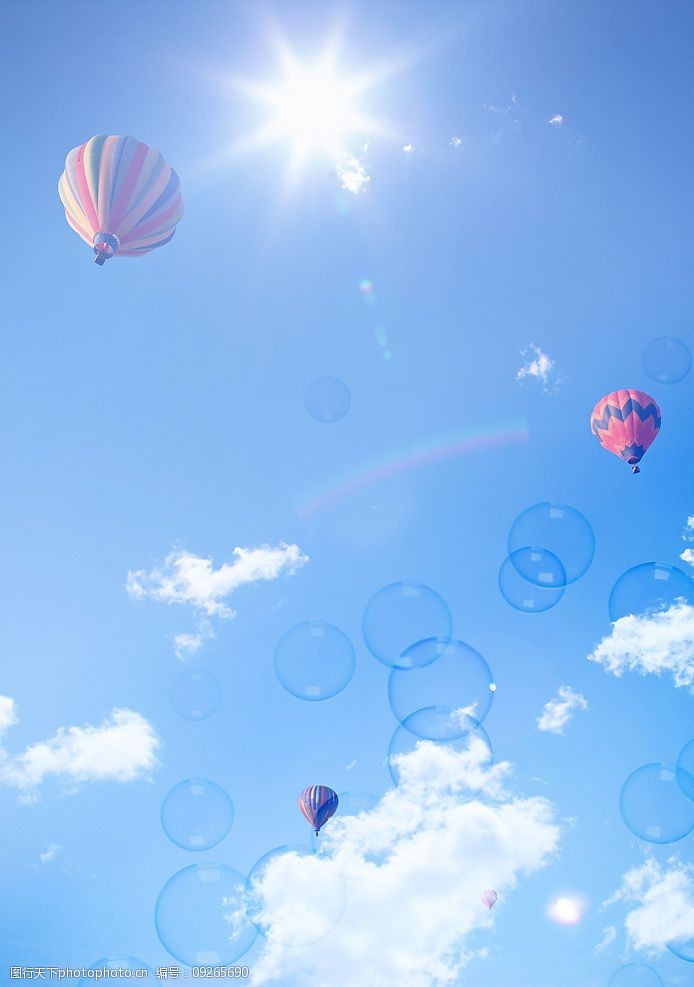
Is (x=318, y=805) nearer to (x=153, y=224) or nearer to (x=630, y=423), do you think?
(x=630, y=423)

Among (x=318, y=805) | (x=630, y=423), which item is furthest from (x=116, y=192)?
(x=318, y=805)

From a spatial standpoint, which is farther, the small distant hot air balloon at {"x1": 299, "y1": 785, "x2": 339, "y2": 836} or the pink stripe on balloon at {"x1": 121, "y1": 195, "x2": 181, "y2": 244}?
the small distant hot air balloon at {"x1": 299, "y1": 785, "x2": 339, "y2": 836}

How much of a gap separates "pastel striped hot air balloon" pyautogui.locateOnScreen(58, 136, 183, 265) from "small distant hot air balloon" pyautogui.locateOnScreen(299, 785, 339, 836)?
53.8ft

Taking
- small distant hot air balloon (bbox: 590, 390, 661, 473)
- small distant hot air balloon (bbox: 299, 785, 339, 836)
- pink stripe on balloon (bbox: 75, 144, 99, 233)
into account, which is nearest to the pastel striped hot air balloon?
pink stripe on balloon (bbox: 75, 144, 99, 233)

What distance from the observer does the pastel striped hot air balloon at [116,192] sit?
1519 centimetres

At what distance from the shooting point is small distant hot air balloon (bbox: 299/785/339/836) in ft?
59.9

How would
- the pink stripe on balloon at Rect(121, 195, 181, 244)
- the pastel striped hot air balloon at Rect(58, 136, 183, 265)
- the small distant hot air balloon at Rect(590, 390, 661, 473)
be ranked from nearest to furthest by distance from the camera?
1. the pastel striped hot air balloon at Rect(58, 136, 183, 265)
2. the pink stripe on balloon at Rect(121, 195, 181, 244)
3. the small distant hot air balloon at Rect(590, 390, 661, 473)

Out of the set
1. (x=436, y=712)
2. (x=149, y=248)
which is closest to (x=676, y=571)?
(x=436, y=712)

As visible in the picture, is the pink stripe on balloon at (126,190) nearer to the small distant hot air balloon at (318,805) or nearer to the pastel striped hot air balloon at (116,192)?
the pastel striped hot air balloon at (116,192)

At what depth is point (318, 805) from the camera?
18.4 meters

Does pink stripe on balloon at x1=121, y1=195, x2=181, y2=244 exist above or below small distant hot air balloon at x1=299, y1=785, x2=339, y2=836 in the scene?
above

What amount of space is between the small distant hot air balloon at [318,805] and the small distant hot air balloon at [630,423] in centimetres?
1362

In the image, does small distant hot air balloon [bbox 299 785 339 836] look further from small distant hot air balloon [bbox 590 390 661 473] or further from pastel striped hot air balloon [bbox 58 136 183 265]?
pastel striped hot air balloon [bbox 58 136 183 265]

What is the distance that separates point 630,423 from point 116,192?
15.4 m
